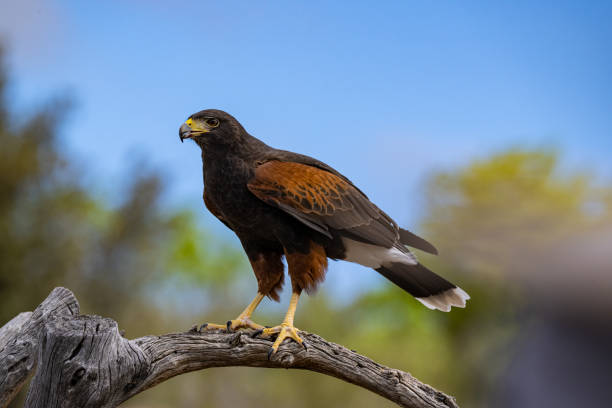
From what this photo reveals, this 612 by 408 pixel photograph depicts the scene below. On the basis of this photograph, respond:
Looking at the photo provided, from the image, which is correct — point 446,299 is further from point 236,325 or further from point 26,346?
point 26,346

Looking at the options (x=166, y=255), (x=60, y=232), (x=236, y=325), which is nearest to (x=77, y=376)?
(x=236, y=325)

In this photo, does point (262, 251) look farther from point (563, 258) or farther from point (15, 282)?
point (15, 282)

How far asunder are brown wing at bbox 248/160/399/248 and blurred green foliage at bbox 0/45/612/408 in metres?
6.19

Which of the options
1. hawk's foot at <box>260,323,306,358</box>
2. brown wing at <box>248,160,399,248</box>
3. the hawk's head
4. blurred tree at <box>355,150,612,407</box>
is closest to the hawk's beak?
the hawk's head

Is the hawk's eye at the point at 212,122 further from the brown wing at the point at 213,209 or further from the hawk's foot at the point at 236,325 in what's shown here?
the hawk's foot at the point at 236,325

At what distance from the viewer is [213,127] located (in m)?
4.03

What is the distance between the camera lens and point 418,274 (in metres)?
4.38

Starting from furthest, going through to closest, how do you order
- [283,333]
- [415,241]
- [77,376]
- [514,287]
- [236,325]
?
[514,287] → [415,241] → [236,325] → [283,333] → [77,376]

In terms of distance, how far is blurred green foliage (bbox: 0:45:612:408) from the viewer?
1124cm

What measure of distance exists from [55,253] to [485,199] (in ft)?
44.1

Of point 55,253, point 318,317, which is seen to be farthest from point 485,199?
point 55,253

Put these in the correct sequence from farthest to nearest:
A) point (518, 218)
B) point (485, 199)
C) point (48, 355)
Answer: point (485, 199)
point (518, 218)
point (48, 355)

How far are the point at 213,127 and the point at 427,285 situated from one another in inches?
74.4

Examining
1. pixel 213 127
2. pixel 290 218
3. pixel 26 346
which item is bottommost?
pixel 26 346
